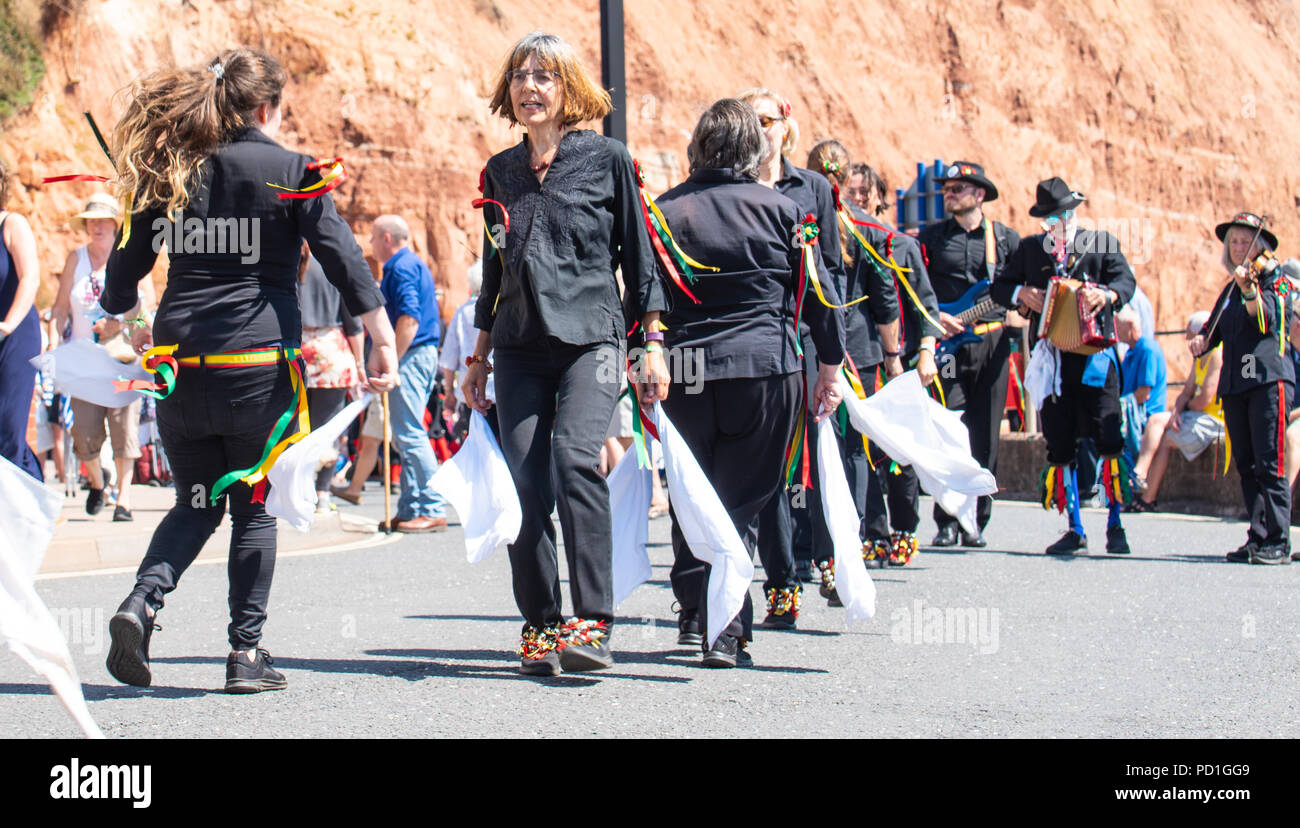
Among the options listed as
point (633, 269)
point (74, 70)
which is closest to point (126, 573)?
point (633, 269)

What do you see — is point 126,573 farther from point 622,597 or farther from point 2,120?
point 2,120

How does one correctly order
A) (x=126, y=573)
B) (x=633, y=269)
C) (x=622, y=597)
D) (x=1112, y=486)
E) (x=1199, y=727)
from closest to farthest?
1. (x=1199, y=727)
2. (x=633, y=269)
3. (x=622, y=597)
4. (x=126, y=573)
5. (x=1112, y=486)

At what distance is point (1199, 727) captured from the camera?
4.54 metres

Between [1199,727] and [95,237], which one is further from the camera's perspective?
[95,237]

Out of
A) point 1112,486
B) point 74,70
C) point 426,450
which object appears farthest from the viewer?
point 74,70

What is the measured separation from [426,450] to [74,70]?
1709 centimetres

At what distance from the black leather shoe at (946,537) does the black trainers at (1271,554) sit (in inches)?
68.1


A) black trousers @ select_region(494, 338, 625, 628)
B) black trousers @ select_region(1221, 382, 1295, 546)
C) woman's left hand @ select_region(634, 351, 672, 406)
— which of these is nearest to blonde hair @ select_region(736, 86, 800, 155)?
woman's left hand @ select_region(634, 351, 672, 406)

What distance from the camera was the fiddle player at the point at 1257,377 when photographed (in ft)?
29.9

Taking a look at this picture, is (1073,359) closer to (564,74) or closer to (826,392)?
(826,392)

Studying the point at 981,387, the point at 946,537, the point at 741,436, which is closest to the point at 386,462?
the point at 946,537

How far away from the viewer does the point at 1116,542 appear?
9.42 meters

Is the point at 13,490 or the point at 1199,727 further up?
the point at 13,490

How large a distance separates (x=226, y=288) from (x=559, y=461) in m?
1.13
